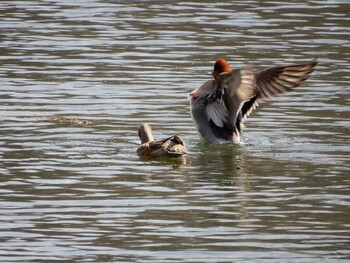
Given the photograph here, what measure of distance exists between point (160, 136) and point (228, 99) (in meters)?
0.84

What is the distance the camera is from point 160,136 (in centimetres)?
1423

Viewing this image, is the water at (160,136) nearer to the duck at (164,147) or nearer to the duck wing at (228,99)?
the duck at (164,147)

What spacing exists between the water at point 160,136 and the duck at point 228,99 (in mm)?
231

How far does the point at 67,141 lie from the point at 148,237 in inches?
172

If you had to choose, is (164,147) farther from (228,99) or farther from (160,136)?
(228,99)

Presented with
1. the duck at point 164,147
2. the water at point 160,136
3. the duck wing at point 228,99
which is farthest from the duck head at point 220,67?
the duck at point 164,147

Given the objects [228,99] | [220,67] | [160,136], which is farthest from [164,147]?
[220,67]

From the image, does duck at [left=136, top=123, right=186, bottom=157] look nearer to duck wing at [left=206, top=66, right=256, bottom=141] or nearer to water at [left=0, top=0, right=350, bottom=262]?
water at [left=0, top=0, right=350, bottom=262]

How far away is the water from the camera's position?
31.3 ft

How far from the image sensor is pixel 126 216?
33.9 feet

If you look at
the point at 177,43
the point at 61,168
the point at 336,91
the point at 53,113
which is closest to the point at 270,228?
the point at 61,168

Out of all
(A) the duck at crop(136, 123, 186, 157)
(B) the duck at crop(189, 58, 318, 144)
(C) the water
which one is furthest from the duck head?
(A) the duck at crop(136, 123, 186, 157)

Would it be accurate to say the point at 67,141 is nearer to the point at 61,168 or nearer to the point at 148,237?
the point at 61,168

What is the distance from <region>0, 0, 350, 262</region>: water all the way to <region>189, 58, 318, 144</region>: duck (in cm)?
23
